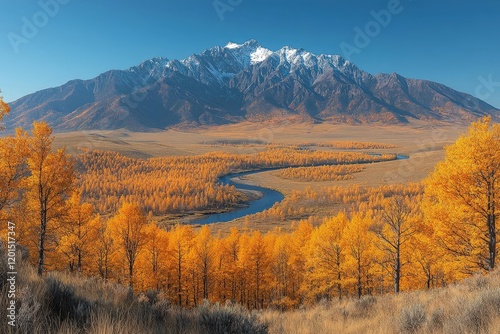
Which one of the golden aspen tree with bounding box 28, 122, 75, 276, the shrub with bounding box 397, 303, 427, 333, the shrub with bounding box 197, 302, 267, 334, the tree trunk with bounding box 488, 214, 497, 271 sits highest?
the golden aspen tree with bounding box 28, 122, 75, 276

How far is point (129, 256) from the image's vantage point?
1211 inches

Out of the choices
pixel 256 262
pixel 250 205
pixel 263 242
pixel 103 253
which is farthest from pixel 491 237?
pixel 250 205

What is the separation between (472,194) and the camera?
1534cm

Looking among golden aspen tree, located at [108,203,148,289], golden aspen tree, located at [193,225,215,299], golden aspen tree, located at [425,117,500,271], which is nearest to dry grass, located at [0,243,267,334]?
golden aspen tree, located at [425,117,500,271]

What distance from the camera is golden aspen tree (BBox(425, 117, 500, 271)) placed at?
1507 cm

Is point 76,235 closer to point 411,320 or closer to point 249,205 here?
point 411,320

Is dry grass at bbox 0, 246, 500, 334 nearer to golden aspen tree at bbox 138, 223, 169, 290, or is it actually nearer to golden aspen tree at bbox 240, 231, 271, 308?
golden aspen tree at bbox 138, 223, 169, 290

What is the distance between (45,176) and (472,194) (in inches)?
972

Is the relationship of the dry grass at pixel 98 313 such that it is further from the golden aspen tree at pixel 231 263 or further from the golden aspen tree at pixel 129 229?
the golden aspen tree at pixel 231 263

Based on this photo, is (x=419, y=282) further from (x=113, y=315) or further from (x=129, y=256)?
(x=113, y=315)

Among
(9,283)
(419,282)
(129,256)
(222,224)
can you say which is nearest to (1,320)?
(9,283)

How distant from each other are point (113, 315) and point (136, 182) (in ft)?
487

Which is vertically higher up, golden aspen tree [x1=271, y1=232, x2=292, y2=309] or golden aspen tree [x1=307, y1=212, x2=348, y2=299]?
golden aspen tree [x1=307, y1=212, x2=348, y2=299]

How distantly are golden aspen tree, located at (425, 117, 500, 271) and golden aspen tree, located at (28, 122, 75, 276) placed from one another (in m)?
22.4
